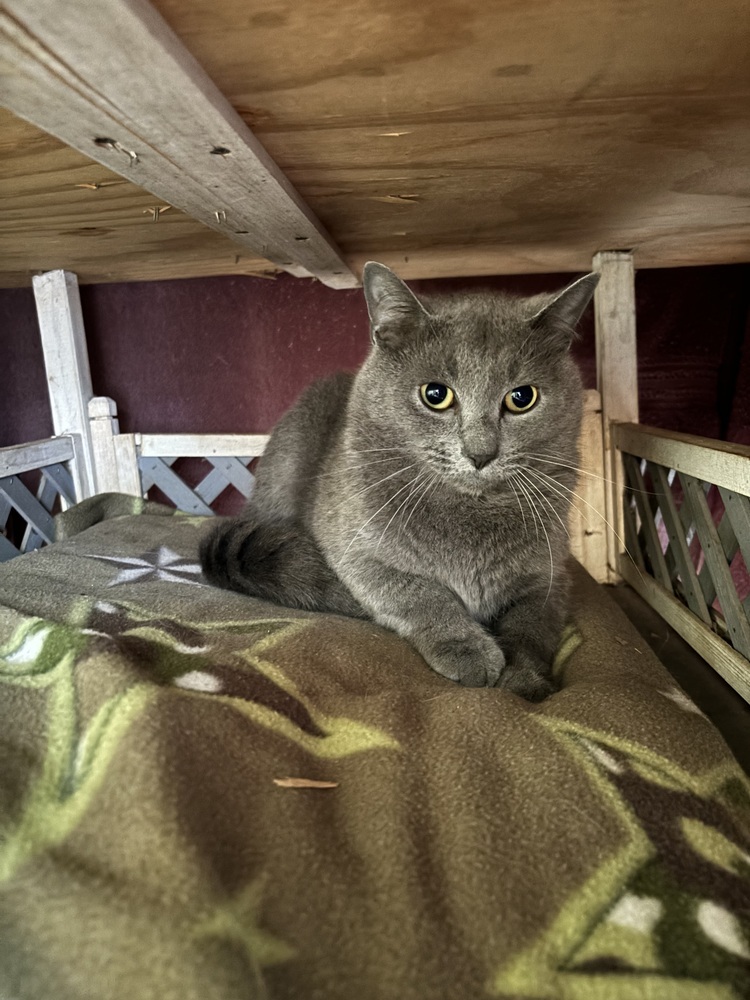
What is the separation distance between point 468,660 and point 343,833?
376mm

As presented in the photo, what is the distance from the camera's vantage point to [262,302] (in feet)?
6.25

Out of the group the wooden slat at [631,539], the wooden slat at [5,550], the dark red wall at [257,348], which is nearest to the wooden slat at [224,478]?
the dark red wall at [257,348]

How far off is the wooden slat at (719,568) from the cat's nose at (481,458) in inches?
15.6

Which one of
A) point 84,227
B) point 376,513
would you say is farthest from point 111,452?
point 376,513

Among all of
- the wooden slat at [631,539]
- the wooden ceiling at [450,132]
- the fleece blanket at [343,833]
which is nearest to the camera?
the fleece blanket at [343,833]

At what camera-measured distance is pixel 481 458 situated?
950 millimetres

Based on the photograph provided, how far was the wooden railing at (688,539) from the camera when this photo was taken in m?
0.95

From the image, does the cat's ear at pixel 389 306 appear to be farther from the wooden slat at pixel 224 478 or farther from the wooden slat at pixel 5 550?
the wooden slat at pixel 5 550

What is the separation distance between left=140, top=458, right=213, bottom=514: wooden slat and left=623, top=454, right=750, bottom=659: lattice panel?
114 cm

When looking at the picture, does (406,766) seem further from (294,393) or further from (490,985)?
(294,393)

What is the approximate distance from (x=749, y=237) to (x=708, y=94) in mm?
816

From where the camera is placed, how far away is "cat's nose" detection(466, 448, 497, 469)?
949mm

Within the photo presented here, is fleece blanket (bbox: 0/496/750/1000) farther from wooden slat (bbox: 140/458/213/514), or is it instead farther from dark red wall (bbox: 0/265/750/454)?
dark red wall (bbox: 0/265/750/454)

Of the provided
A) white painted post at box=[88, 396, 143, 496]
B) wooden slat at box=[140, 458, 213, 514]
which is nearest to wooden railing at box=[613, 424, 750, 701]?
wooden slat at box=[140, 458, 213, 514]
